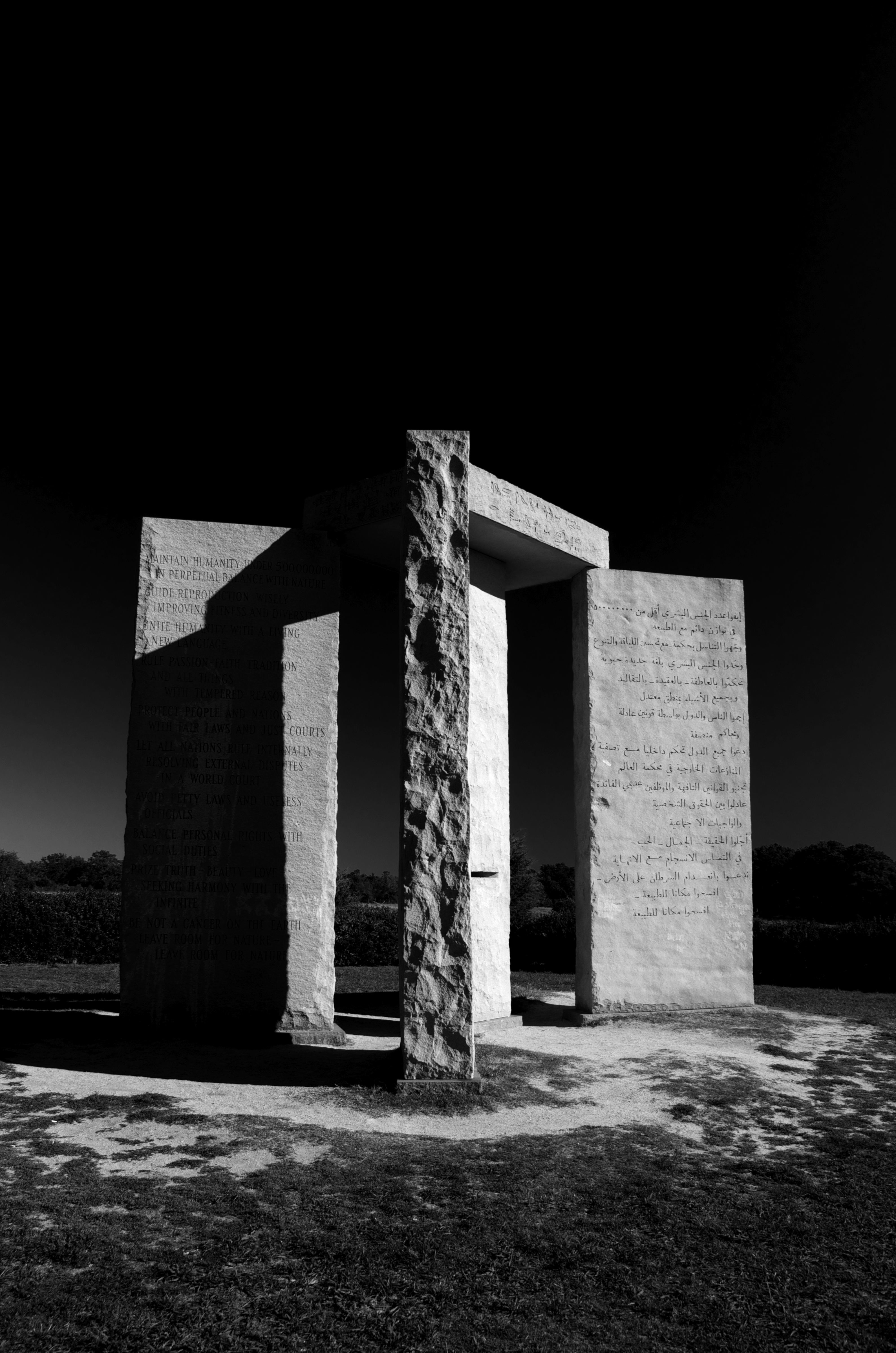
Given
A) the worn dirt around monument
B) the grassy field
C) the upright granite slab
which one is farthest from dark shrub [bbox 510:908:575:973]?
the grassy field

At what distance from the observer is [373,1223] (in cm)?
433

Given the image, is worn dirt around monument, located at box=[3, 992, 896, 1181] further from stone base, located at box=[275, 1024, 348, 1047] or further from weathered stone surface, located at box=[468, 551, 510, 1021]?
weathered stone surface, located at box=[468, 551, 510, 1021]

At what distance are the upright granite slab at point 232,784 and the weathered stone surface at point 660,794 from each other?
299 centimetres

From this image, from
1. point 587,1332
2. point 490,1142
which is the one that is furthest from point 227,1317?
point 490,1142

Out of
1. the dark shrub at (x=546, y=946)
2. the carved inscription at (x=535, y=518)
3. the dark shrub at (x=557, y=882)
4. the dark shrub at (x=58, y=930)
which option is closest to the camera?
the carved inscription at (x=535, y=518)

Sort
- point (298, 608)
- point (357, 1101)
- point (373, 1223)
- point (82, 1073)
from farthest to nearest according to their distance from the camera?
1. point (298, 608)
2. point (82, 1073)
3. point (357, 1101)
4. point (373, 1223)

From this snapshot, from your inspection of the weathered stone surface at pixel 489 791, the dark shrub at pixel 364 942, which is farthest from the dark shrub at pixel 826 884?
the weathered stone surface at pixel 489 791

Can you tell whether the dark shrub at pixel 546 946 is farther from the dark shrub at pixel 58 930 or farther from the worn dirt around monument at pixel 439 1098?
the worn dirt around monument at pixel 439 1098

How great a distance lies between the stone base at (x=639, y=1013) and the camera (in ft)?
33.3

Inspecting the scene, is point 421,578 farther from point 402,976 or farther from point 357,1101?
point 357,1101

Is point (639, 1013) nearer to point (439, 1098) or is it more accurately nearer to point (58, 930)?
point (439, 1098)

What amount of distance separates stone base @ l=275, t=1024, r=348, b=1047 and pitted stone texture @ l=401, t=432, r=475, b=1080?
2.19 metres

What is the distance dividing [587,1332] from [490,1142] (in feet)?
7.97

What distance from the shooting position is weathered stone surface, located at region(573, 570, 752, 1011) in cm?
1059
